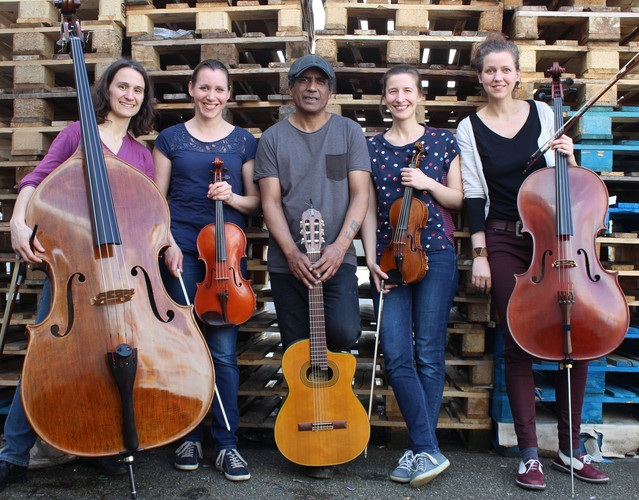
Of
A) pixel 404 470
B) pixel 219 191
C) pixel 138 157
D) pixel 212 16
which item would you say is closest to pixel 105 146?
pixel 138 157

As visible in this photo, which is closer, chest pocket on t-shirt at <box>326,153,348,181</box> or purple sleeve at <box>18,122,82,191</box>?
purple sleeve at <box>18,122,82,191</box>

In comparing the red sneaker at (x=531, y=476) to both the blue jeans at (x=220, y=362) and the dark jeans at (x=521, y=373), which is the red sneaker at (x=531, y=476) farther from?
the blue jeans at (x=220, y=362)

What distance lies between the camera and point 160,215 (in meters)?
2.49

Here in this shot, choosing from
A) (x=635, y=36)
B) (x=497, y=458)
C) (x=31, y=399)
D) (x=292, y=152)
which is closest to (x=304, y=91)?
(x=292, y=152)

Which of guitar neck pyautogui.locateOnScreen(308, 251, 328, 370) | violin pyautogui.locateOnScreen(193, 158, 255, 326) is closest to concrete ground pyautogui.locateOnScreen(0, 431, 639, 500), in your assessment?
guitar neck pyautogui.locateOnScreen(308, 251, 328, 370)

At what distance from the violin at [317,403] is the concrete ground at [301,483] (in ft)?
0.61

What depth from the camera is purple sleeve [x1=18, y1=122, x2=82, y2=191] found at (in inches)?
107

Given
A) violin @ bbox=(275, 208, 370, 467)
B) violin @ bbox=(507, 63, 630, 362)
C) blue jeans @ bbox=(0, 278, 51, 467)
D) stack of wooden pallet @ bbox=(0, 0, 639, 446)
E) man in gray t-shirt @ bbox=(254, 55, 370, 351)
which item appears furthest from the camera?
stack of wooden pallet @ bbox=(0, 0, 639, 446)

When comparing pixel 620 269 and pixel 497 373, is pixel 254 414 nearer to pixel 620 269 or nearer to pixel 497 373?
pixel 497 373

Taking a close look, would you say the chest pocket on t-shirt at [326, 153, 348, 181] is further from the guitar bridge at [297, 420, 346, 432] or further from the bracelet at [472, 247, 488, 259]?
the guitar bridge at [297, 420, 346, 432]

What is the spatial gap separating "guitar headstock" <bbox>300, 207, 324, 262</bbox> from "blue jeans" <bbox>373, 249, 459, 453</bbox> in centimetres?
51

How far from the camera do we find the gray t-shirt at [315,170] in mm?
2996

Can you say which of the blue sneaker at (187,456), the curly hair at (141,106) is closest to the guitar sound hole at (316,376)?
the blue sneaker at (187,456)

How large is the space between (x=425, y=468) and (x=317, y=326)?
3.15 feet
